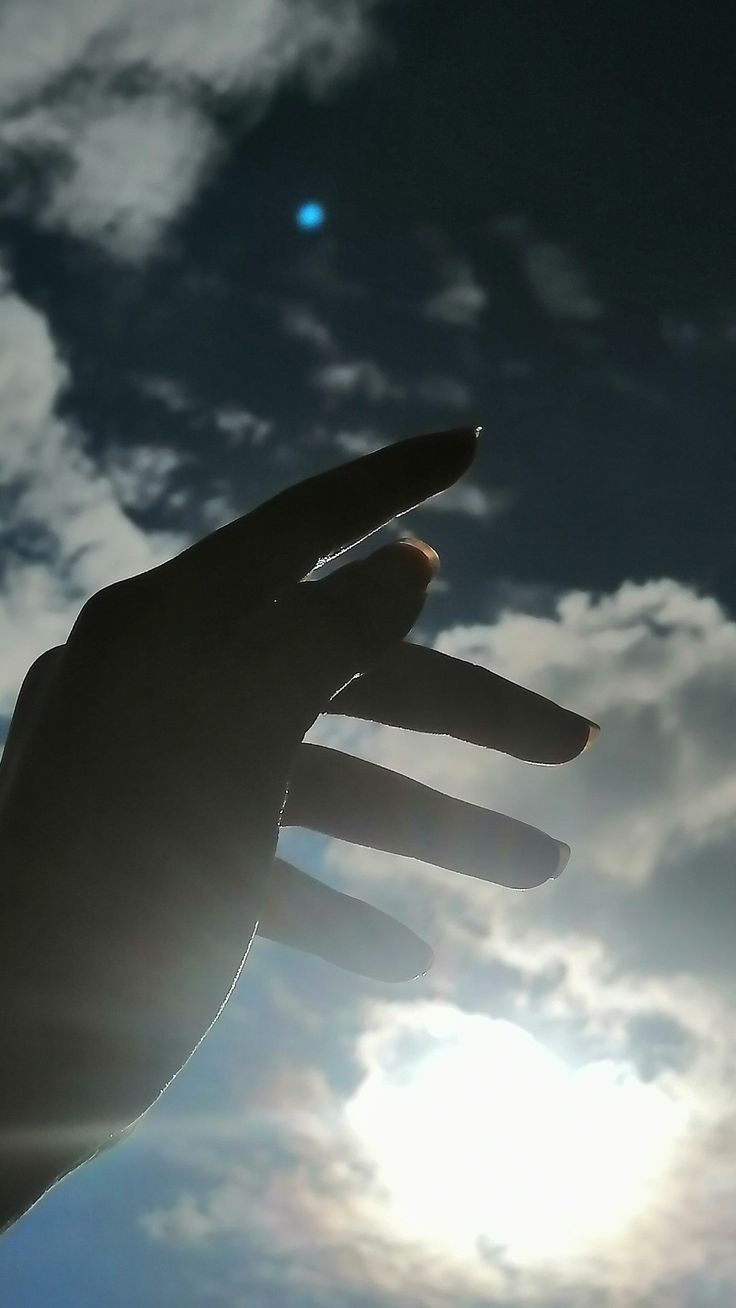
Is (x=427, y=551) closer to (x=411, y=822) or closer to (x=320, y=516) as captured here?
(x=320, y=516)

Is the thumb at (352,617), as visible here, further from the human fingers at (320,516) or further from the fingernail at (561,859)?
the fingernail at (561,859)

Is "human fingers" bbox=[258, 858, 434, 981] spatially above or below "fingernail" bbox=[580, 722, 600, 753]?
below

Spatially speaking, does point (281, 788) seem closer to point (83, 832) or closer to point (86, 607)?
point (83, 832)

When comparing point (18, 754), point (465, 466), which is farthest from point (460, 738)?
point (18, 754)

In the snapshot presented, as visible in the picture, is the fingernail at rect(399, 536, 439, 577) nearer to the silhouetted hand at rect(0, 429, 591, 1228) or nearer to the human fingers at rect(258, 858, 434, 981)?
the silhouetted hand at rect(0, 429, 591, 1228)

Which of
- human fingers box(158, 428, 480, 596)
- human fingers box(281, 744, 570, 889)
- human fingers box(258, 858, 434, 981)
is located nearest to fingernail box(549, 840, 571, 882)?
human fingers box(281, 744, 570, 889)

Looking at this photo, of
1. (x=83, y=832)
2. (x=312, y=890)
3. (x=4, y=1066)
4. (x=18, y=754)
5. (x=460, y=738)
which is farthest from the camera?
(x=312, y=890)

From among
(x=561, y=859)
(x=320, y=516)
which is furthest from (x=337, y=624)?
(x=561, y=859)
